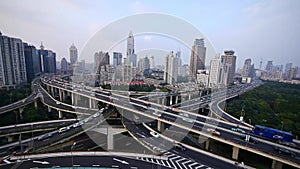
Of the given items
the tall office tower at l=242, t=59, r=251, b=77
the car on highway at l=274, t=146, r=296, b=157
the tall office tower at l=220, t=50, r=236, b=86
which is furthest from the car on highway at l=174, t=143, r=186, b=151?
the tall office tower at l=242, t=59, r=251, b=77

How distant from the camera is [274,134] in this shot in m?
6.05

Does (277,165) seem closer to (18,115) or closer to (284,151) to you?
(284,151)

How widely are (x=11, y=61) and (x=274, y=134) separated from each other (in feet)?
78.2

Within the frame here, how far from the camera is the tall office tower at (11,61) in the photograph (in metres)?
16.0

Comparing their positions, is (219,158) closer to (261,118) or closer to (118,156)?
(118,156)

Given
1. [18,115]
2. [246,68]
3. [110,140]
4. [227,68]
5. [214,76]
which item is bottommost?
[110,140]

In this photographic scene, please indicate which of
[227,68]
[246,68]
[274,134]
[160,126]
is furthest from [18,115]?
[246,68]

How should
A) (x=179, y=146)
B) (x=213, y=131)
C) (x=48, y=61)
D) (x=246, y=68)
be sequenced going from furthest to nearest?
1. (x=246, y=68)
2. (x=48, y=61)
3. (x=213, y=131)
4. (x=179, y=146)

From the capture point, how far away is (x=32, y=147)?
5.66 meters

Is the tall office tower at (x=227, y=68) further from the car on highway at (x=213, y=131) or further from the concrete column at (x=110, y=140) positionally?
the concrete column at (x=110, y=140)

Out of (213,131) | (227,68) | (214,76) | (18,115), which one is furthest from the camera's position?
(227,68)

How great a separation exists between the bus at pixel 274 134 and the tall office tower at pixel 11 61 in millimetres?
22464

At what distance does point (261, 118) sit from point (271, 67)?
65735mm

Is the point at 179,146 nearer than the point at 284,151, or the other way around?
the point at 284,151
